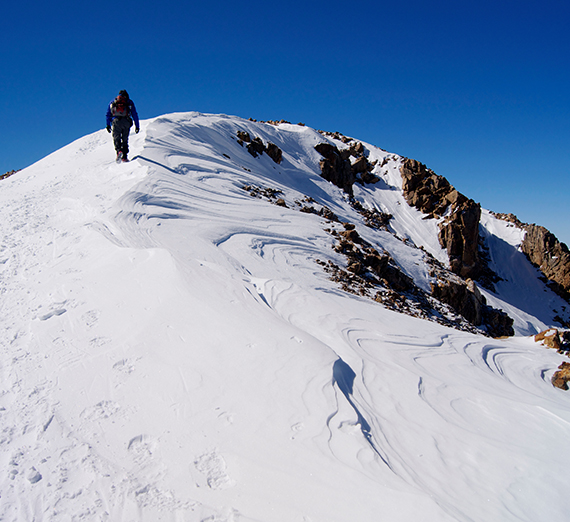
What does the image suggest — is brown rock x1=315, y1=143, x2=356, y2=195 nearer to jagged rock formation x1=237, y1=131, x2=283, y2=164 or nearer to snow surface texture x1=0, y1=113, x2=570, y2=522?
jagged rock formation x1=237, y1=131, x2=283, y2=164

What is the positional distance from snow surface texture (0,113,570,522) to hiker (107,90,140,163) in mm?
5401

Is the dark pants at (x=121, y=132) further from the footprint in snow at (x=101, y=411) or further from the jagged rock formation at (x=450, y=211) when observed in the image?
the jagged rock formation at (x=450, y=211)

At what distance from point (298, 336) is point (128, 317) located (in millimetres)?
2092

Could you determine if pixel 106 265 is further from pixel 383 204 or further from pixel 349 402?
pixel 383 204

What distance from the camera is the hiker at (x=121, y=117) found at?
1118cm

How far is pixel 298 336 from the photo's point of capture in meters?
4.00

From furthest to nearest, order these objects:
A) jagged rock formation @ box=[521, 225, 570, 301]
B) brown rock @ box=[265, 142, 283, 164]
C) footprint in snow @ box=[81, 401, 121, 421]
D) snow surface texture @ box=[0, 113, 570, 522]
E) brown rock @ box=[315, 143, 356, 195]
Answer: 1. brown rock @ box=[315, 143, 356, 195]
2. jagged rock formation @ box=[521, 225, 570, 301]
3. brown rock @ box=[265, 142, 283, 164]
4. footprint in snow @ box=[81, 401, 121, 421]
5. snow surface texture @ box=[0, 113, 570, 522]

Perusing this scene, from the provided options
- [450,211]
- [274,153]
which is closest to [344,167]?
[274,153]

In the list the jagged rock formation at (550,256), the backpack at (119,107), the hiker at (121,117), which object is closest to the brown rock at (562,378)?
the hiker at (121,117)

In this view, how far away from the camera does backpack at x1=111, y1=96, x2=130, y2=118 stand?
11.2 metres

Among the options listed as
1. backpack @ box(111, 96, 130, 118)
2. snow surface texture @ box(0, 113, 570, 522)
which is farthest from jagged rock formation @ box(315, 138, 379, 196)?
snow surface texture @ box(0, 113, 570, 522)

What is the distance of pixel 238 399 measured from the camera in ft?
9.84

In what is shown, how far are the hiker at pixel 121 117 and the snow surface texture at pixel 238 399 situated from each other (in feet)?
17.7

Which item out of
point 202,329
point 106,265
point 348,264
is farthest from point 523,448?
point 348,264
